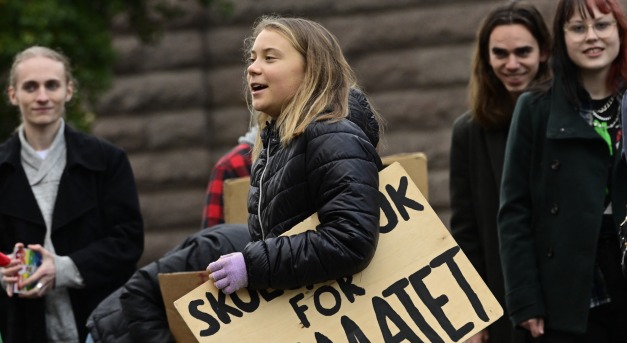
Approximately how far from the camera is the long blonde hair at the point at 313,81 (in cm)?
416

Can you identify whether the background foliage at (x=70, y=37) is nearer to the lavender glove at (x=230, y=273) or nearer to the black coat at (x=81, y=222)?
the black coat at (x=81, y=222)

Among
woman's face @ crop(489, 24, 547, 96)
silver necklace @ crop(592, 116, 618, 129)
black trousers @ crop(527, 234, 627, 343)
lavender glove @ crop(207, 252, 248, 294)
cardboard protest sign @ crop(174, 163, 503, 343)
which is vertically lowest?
black trousers @ crop(527, 234, 627, 343)

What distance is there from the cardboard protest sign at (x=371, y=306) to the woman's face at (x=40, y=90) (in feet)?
7.27

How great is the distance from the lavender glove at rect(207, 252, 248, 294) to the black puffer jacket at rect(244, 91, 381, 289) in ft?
0.08

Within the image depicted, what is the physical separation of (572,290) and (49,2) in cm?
444

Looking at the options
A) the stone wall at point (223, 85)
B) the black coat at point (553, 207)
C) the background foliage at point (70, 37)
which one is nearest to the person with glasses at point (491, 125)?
the black coat at point (553, 207)

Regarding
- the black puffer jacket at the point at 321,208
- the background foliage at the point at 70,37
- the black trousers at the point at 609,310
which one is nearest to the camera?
the black puffer jacket at the point at 321,208

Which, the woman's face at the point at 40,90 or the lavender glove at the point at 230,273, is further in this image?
the woman's face at the point at 40,90

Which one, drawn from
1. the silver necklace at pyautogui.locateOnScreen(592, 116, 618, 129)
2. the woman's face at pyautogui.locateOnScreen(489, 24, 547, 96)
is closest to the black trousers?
the silver necklace at pyautogui.locateOnScreen(592, 116, 618, 129)

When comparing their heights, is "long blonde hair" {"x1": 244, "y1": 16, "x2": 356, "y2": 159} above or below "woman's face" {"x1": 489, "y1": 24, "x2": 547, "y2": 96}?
above

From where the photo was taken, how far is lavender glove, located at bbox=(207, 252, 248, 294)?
404 centimetres

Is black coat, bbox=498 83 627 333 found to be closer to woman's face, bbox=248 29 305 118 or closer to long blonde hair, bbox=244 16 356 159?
long blonde hair, bbox=244 16 356 159

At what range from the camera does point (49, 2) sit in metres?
8.44

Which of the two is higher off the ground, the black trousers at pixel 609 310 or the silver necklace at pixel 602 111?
the silver necklace at pixel 602 111
